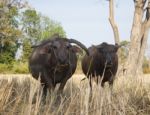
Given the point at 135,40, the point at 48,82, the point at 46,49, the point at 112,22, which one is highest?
the point at 112,22

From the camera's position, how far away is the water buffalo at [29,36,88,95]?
10.5m

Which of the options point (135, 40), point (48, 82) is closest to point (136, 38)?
point (135, 40)

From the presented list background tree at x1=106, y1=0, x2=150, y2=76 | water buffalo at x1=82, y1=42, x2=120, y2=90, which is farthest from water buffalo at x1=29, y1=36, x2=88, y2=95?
background tree at x1=106, y1=0, x2=150, y2=76

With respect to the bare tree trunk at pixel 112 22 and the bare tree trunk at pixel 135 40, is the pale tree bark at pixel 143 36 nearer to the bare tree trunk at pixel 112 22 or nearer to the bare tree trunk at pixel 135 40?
the bare tree trunk at pixel 135 40

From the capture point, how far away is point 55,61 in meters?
10.6

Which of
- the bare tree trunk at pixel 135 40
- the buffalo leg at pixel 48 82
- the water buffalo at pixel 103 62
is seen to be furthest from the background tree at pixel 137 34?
the buffalo leg at pixel 48 82

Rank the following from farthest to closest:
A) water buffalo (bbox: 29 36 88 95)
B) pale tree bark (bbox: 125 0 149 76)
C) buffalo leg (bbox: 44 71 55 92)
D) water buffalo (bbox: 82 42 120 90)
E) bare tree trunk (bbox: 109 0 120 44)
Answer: bare tree trunk (bbox: 109 0 120 44) → pale tree bark (bbox: 125 0 149 76) → water buffalo (bbox: 82 42 120 90) → buffalo leg (bbox: 44 71 55 92) → water buffalo (bbox: 29 36 88 95)

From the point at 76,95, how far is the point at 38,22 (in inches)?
2866

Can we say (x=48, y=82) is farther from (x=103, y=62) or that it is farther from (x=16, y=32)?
(x=16, y=32)

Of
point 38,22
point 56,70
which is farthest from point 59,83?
point 38,22

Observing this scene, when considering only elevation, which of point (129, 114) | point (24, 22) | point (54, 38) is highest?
point (24, 22)

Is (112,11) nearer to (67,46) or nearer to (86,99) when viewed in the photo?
(67,46)

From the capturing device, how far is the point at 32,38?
2849 inches

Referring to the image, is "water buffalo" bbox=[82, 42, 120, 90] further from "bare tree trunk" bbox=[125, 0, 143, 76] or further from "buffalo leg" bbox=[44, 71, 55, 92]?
"bare tree trunk" bbox=[125, 0, 143, 76]
